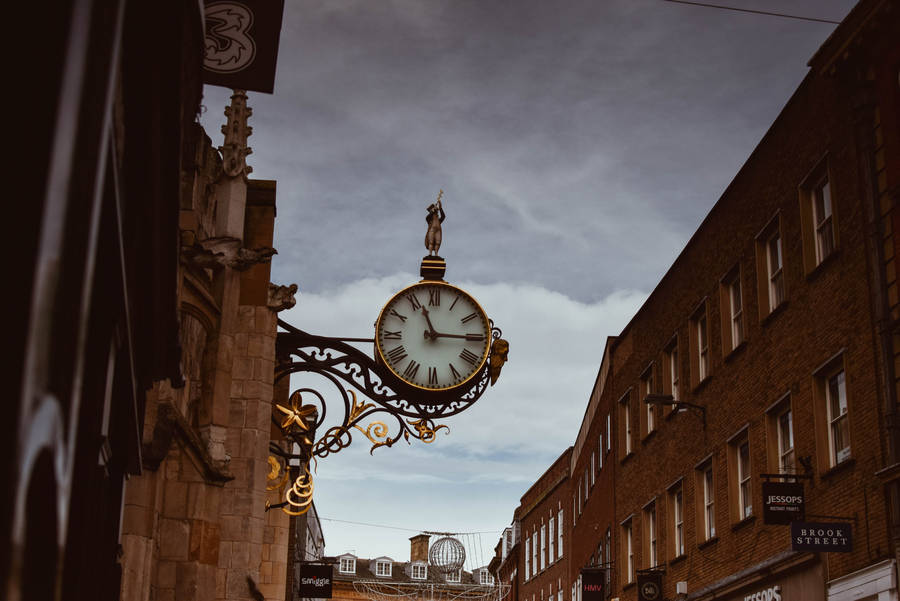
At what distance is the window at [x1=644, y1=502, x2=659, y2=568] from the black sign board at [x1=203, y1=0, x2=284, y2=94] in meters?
23.7

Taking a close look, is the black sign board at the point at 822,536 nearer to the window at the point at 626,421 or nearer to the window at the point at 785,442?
the window at the point at 785,442

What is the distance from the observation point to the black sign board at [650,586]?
98.3 feet

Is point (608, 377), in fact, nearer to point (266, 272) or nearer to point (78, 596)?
point (266, 272)

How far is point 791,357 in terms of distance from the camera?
22.0 metres

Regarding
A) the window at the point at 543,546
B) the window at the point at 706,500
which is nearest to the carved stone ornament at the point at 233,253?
the window at the point at 706,500

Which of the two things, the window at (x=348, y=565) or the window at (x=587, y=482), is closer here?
the window at (x=587, y=482)

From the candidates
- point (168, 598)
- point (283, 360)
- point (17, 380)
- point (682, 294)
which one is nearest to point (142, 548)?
point (168, 598)

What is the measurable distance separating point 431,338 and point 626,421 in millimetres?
22678

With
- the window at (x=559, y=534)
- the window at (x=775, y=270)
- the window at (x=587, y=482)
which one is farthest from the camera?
the window at (x=559, y=534)

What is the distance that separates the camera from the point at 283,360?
14062mm

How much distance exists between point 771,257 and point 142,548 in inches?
665

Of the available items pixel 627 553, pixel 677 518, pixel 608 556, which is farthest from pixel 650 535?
pixel 608 556

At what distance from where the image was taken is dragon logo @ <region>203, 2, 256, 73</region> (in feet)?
33.7

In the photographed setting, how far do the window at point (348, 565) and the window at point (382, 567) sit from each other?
2.47 meters
